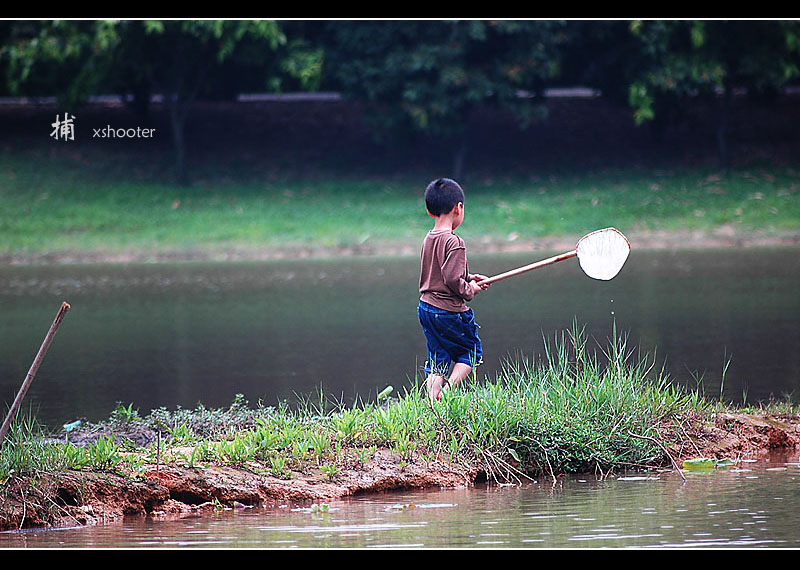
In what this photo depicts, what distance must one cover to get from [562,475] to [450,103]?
22.2 m

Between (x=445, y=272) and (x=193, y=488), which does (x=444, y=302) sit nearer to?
(x=445, y=272)

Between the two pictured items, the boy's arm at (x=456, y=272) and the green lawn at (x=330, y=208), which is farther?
the green lawn at (x=330, y=208)

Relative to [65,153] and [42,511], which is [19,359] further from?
[65,153]

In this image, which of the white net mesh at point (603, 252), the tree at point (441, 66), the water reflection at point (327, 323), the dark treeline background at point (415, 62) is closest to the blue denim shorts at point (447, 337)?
the white net mesh at point (603, 252)

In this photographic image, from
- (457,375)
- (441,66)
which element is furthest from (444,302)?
(441,66)

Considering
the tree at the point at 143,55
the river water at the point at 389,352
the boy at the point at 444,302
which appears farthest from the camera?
the tree at the point at 143,55

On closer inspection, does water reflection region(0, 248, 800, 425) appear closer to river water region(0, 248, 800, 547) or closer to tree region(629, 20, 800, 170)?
river water region(0, 248, 800, 547)

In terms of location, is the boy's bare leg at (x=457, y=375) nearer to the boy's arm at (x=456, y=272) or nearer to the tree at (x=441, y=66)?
the boy's arm at (x=456, y=272)

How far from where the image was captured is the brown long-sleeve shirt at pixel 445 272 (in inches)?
270

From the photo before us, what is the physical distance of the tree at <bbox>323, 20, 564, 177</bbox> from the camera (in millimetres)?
27453

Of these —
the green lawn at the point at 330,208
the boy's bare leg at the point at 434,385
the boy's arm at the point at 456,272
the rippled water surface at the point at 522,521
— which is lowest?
the rippled water surface at the point at 522,521

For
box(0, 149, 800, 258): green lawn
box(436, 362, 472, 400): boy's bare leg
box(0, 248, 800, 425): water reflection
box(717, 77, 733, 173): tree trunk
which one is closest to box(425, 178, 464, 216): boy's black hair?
box(436, 362, 472, 400): boy's bare leg

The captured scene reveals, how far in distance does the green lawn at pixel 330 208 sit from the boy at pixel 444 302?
15.7 meters

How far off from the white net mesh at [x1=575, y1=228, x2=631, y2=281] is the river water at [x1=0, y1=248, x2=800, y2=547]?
52.0 inches
